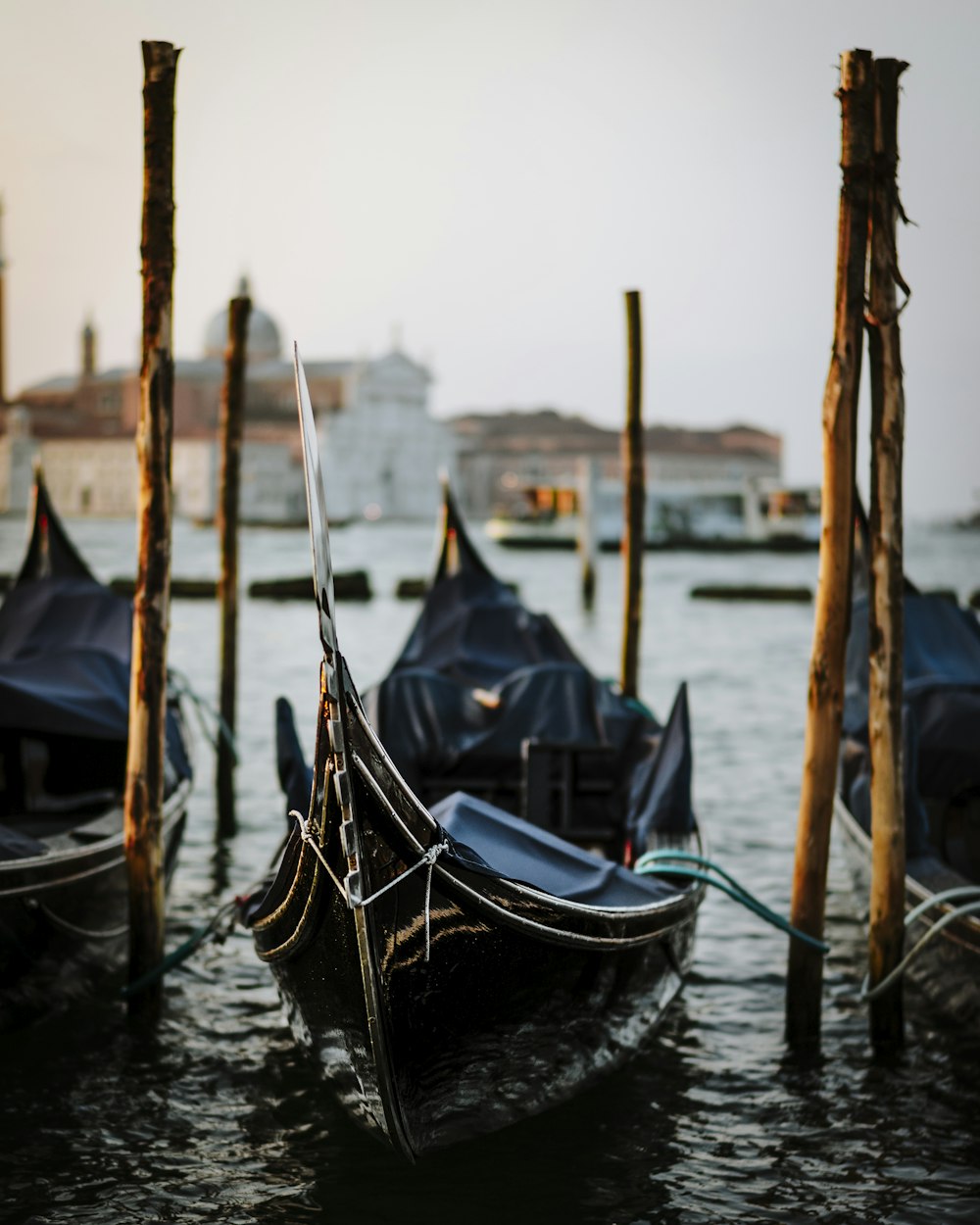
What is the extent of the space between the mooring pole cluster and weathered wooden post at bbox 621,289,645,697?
2.99 m

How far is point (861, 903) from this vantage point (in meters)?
5.13

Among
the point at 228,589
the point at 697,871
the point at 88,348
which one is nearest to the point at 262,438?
the point at 88,348

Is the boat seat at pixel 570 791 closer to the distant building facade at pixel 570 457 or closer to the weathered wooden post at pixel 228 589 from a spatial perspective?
the weathered wooden post at pixel 228 589

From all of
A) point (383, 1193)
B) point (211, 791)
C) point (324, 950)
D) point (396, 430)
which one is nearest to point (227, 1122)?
point (383, 1193)

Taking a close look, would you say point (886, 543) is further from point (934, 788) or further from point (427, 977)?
point (427, 977)

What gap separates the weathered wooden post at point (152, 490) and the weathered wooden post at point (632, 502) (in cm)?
311

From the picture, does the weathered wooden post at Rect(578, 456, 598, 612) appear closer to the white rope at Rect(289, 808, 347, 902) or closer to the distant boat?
the distant boat

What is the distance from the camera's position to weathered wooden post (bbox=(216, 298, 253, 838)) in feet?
20.1

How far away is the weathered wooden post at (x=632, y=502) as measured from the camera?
6.99 meters

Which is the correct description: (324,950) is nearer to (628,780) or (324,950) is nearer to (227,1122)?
(227,1122)

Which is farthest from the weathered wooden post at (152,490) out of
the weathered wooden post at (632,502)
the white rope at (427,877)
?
the weathered wooden post at (632,502)

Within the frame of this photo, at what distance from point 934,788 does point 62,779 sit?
2535 mm

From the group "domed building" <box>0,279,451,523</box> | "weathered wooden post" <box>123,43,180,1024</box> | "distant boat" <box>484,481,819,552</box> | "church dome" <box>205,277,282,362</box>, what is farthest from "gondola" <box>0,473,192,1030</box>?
"church dome" <box>205,277,282,362</box>

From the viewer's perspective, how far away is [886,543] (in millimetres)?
3709
